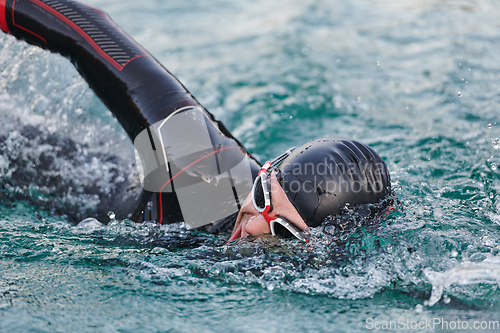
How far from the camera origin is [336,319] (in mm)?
2441

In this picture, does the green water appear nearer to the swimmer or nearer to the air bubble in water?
the air bubble in water

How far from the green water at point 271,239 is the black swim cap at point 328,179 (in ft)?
0.67

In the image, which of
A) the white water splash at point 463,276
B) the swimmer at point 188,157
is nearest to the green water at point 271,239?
the white water splash at point 463,276

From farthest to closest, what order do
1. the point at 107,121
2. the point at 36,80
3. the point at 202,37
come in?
the point at 202,37
the point at 107,121
the point at 36,80

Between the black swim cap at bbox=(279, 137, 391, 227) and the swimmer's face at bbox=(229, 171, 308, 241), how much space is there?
40mm

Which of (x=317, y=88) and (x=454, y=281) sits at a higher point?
(x=317, y=88)

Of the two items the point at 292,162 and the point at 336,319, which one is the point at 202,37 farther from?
the point at 336,319

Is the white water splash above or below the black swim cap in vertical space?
below

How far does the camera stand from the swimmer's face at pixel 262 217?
107 inches

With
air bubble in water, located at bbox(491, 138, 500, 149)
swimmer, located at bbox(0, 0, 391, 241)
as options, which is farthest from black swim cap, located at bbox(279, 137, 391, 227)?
air bubble in water, located at bbox(491, 138, 500, 149)

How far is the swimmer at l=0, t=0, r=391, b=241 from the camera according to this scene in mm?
2688

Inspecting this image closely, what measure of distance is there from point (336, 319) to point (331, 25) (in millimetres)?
7913

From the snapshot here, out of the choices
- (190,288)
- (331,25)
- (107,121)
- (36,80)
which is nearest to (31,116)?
(36,80)

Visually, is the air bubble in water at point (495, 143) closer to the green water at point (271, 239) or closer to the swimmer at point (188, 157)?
the green water at point (271, 239)
